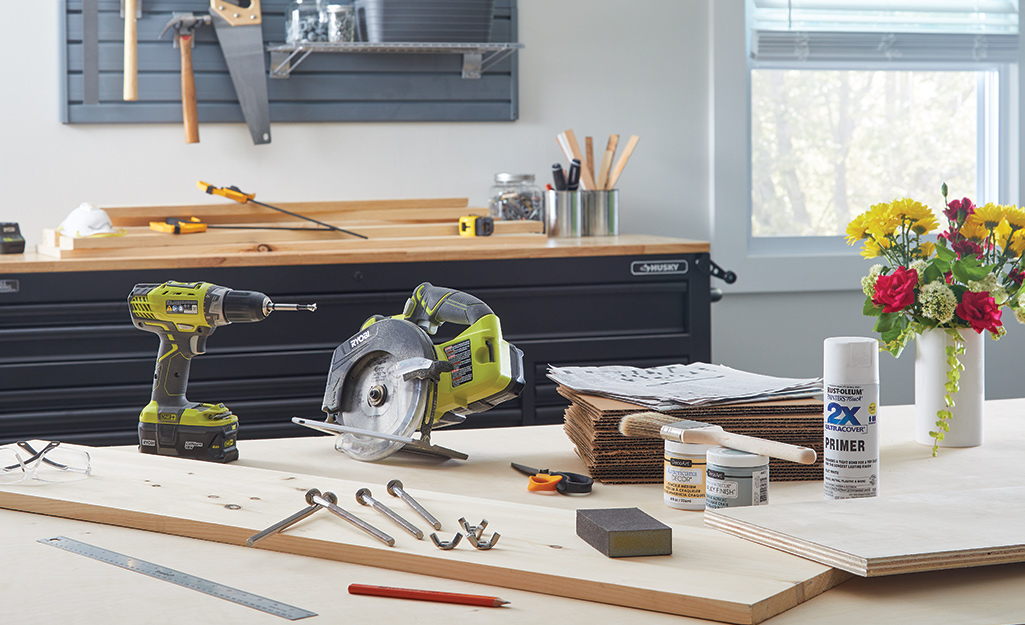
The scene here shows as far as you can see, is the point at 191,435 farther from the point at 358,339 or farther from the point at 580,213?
the point at 580,213

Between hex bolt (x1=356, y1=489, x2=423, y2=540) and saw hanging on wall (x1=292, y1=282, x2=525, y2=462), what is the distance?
8.6 inches

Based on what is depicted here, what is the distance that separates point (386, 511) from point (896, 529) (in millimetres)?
508

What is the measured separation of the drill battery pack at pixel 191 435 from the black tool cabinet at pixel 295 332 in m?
1.12

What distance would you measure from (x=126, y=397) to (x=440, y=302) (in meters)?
1.42

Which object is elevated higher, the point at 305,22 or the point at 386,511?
the point at 305,22

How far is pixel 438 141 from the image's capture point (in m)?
3.30

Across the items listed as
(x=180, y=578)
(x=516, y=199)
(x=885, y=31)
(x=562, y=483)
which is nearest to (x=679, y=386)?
(x=562, y=483)

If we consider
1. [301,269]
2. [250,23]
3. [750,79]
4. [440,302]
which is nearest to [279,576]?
[440,302]

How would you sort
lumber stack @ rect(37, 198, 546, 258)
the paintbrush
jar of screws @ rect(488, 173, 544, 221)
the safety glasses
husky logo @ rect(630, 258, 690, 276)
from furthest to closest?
jar of screws @ rect(488, 173, 544, 221), husky logo @ rect(630, 258, 690, 276), lumber stack @ rect(37, 198, 546, 258), the safety glasses, the paintbrush

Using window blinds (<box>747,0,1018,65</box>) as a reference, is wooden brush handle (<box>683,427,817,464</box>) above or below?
below

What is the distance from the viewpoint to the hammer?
118 inches

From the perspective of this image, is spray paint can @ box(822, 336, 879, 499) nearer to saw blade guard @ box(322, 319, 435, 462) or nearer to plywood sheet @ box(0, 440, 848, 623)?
plywood sheet @ box(0, 440, 848, 623)

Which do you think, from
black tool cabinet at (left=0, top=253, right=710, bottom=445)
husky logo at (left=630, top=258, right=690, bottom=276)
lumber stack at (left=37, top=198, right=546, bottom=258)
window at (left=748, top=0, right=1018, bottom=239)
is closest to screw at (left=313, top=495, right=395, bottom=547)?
black tool cabinet at (left=0, top=253, right=710, bottom=445)

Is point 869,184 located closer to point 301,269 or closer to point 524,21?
point 524,21
